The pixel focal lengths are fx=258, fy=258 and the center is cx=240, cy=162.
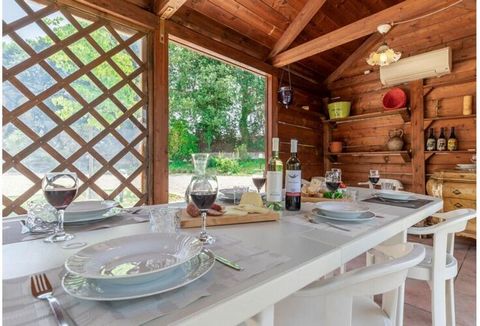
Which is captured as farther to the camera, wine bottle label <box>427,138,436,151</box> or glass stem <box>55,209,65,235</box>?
wine bottle label <box>427,138,436,151</box>

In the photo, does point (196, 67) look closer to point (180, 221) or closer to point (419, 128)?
point (180, 221)

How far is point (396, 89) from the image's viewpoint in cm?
299

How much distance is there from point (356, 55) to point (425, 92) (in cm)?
94

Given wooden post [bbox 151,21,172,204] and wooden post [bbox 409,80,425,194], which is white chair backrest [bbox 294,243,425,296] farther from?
wooden post [bbox 409,80,425,194]

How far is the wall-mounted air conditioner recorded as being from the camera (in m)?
2.53

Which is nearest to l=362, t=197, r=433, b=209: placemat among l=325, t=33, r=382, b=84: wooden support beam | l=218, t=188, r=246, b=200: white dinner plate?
l=218, t=188, r=246, b=200: white dinner plate

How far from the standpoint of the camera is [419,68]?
266 cm

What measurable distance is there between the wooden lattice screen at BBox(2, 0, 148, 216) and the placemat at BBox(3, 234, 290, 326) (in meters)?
1.47

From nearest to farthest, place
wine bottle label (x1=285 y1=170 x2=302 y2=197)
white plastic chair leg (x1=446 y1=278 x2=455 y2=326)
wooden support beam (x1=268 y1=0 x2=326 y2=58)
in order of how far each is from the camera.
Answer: wine bottle label (x1=285 y1=170 x2=302 y2=197), white plastic chair leg (x1=446 y1=278 x2=455 y2=326), wooden support beam (x1=268 y1=0 x2=326 y2=58)

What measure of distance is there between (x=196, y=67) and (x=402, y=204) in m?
2.12

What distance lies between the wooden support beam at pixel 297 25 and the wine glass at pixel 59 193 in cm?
257

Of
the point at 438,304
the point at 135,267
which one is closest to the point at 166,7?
the point at 135,267

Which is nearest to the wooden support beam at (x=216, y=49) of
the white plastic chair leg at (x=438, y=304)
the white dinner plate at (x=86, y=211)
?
the white dinner plate at (x=86, y=211)

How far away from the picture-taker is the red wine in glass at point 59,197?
608 millimetres
